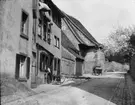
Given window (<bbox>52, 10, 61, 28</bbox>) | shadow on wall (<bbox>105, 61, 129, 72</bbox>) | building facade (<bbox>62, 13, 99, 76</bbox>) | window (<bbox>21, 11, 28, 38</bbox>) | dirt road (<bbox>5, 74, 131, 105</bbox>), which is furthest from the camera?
shadow on wall (<bbox>105, 61, 129, 72</bbox>)

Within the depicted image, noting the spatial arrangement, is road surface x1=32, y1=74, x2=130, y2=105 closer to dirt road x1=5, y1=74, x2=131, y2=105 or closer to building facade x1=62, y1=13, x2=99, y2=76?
dirt road x1=5, y1=74, x2=131, y2=105

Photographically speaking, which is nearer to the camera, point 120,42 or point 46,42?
point 46,42

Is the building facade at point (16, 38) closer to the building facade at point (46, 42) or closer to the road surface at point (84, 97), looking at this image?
the building facade at point (46, 42)

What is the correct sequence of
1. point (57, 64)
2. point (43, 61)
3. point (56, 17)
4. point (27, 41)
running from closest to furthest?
point (27, 41) → point (43, 61) → point (57, 64) → point (56, 17)

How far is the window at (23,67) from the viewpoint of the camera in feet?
44.5

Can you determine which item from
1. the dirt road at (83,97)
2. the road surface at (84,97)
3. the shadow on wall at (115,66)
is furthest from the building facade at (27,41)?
the shadow on wall at (115,66)

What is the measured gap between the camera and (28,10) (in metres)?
15.2

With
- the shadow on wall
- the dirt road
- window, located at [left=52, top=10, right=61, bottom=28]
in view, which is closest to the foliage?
the shadow on wall

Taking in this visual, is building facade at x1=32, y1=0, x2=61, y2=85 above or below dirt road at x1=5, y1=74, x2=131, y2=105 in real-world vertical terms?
above

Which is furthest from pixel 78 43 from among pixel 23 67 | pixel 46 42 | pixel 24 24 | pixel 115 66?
pixel 23 67

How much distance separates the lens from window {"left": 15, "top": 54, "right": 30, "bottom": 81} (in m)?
13.6

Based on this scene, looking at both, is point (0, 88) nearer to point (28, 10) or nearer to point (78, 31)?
point (28, 10)

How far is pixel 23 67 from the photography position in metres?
14.4

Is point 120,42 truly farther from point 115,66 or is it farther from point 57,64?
point 57,64
